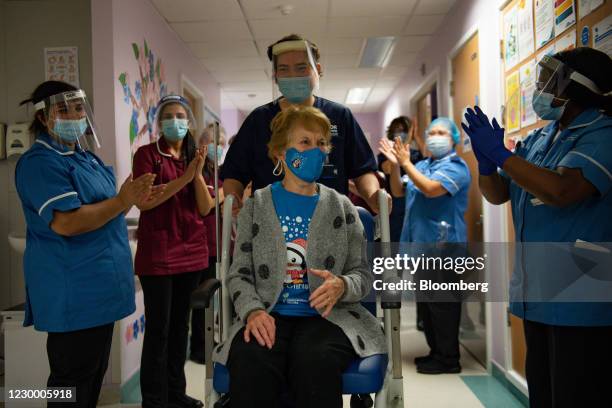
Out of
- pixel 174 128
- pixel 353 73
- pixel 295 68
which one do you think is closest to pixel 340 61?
pixel 353 73

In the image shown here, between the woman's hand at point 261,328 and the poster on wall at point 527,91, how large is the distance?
72.5 inches

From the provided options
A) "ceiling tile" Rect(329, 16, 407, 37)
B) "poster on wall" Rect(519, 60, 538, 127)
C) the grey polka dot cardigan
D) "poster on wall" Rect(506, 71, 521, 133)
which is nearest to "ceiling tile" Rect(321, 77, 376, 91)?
"ceiling tile" Rect(329, 16, 407, 37)

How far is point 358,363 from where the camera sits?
1449 millimetres

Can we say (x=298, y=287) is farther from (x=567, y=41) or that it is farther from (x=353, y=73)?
(x=353, y=73)

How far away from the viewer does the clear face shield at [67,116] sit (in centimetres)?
182

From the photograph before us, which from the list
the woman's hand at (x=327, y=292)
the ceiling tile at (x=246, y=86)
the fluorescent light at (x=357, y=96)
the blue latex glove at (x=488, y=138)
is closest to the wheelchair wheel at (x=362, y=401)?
the woman's hand at (x=327, y=292)

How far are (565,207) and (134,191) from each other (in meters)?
1.44

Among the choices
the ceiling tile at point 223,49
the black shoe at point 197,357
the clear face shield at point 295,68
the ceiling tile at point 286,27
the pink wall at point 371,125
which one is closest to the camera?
the clear face shield at point 295,68

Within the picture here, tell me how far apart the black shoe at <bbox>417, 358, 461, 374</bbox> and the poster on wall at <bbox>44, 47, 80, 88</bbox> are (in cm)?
291

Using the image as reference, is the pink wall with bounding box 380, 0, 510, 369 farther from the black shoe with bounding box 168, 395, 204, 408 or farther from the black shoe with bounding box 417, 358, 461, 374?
the black shoe with bounding box 168, 395, 204, 408

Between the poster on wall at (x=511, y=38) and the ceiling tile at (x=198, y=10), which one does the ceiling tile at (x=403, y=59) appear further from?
the poster on wall at (x=511, y=38)

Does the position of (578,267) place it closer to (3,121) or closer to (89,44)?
(89,44)

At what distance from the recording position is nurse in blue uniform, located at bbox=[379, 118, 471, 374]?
315cm

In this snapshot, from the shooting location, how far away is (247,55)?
17.9ft
